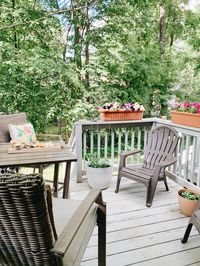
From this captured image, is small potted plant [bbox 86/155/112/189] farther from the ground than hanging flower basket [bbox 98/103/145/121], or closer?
closer

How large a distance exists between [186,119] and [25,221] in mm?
2840

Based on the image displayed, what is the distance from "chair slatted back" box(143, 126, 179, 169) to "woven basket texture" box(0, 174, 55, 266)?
8.13 feet

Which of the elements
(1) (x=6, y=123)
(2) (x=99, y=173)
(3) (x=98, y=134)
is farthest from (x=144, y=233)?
(1) (x=6, y=123)

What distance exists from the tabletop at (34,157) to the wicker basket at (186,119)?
1707 mm

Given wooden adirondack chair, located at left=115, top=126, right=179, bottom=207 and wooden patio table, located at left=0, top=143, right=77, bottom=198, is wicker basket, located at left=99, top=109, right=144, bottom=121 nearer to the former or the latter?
wooden adirondack chair, located at left=115, top=126, right=179, bottom=207

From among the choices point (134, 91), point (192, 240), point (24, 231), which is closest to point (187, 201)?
point (192, 240)

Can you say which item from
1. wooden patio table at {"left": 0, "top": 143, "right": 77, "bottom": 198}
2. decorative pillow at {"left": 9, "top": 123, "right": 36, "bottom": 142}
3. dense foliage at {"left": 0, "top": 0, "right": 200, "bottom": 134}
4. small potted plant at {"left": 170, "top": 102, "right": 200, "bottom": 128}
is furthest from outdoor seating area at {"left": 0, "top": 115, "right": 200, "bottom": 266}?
dense foliage at {"left": 0, "top": 0, "right": 200, "bottom": 134}

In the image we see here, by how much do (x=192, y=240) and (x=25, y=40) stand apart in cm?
590

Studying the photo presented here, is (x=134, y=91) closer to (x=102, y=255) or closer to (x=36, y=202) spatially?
(x=102, y=255)

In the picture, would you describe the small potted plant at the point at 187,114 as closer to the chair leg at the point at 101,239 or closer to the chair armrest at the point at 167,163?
the chair armrest at the point at 167,163

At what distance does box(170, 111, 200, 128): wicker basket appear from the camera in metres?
3.28

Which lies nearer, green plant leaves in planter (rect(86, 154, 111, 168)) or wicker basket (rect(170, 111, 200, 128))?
wicker basket (rect(170, 111, 200, 128))

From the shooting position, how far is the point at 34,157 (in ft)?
8.53

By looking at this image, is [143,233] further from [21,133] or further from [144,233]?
[21,133]
